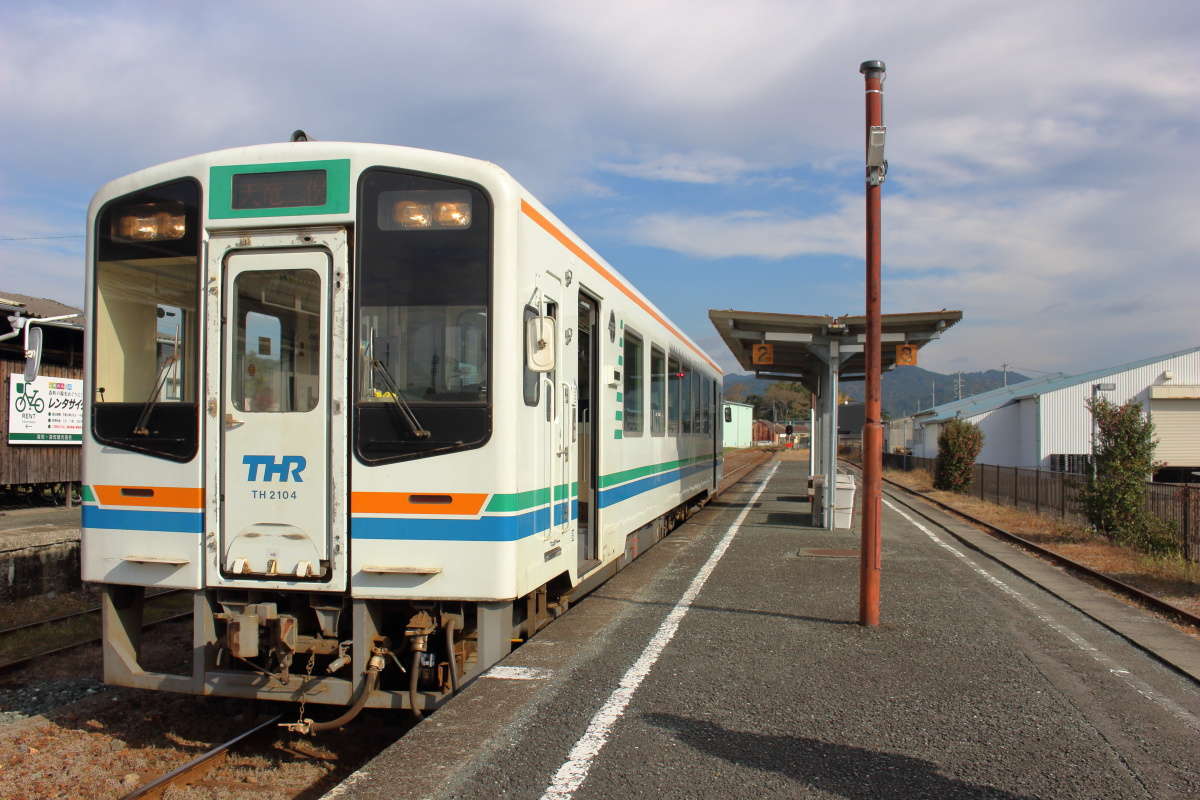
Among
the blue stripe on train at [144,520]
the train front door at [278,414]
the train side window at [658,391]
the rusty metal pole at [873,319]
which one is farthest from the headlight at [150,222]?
the train side window at [658,391]

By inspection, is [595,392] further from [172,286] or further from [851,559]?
[851,559]

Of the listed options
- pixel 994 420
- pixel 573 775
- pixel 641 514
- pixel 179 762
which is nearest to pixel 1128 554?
pixel 641 514

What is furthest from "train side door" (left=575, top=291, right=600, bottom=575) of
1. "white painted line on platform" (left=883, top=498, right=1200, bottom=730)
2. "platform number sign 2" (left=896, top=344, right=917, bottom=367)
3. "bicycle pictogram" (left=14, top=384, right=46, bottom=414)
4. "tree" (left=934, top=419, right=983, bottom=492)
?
"tree" (left=934, top=419, right=983, bottom=492)

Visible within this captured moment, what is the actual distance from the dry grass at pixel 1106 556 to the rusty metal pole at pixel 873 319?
378cm

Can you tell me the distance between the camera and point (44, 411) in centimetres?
1664

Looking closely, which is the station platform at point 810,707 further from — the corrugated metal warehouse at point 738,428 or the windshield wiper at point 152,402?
the corrugated metal warehouse at point 738,428

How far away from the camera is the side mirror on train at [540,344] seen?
4.93 metres

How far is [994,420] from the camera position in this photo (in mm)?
43062

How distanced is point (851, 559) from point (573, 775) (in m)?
7.28

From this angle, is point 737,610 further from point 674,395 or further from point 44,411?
point 44,411

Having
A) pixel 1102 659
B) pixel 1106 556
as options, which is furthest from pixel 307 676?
pixel 1106 556

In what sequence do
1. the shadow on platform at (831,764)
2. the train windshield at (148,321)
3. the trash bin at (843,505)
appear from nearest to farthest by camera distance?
the shadow on platform at (831,764)
the train windshield at (148,321)
the trash bin at (843,505)

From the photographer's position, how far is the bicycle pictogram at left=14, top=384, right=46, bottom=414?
1619 centimetres

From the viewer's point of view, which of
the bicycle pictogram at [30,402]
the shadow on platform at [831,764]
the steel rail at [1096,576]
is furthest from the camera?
the bicycle pictogram at [30,402]
